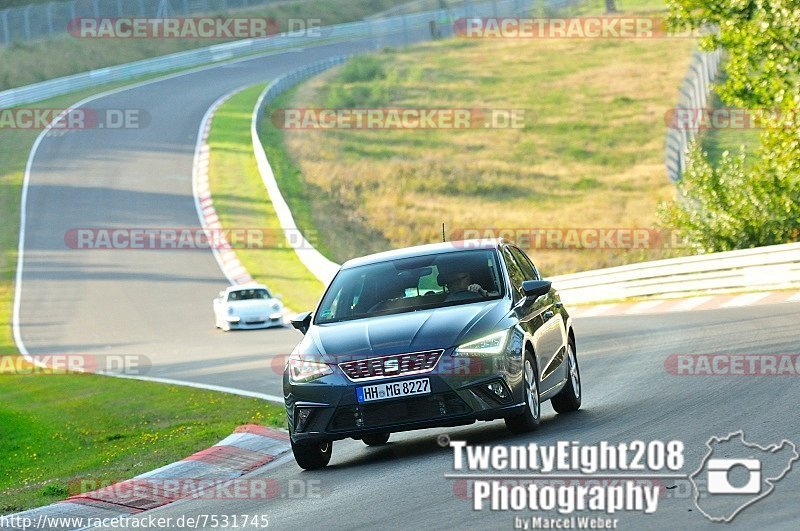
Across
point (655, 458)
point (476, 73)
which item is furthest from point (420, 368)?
point (476, 73)

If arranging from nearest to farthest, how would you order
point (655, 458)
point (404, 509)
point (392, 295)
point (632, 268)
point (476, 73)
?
point (404, 509)
point (655, 458)
point (392, 295)
point (632, 268)
point (476, 73)

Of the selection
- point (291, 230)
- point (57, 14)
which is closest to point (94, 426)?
point (291, 230)

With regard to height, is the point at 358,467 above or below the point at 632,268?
above

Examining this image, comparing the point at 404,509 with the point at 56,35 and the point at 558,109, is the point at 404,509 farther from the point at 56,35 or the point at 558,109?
the point at 56,35

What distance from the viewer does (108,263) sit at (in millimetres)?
40062

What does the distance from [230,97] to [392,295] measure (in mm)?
52610

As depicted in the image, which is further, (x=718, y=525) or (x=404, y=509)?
(x=404, y=509)

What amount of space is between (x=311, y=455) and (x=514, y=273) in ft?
8.22

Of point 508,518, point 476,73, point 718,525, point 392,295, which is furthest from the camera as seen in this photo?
point 476,73

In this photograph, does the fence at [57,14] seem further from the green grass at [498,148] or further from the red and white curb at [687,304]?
the red and white curb at [687,304]

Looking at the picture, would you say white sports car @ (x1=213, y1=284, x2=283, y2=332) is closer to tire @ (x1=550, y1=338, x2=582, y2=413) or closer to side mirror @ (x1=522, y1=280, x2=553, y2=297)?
tire @ (x1=550, y1=338, x2=582, y2=413)

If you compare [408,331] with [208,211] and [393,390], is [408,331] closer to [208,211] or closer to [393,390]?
[393,390]

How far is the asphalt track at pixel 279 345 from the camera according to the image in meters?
9.13

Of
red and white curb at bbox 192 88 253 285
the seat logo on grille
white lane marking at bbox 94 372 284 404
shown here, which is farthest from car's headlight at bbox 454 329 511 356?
red and white curb at bbox 192 88 253 285
